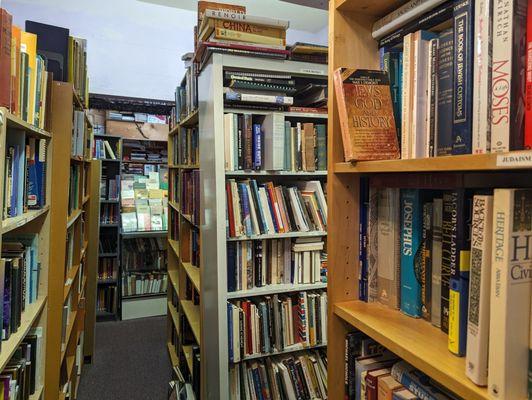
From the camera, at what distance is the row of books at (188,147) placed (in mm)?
2373

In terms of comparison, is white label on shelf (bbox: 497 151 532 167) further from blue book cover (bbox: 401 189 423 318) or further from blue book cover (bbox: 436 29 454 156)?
blue book cover (bbox: 401 189 423 318)

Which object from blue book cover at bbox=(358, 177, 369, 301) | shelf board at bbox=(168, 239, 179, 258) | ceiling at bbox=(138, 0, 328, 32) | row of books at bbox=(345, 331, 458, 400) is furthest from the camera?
ceiling at bbox=(138, 0, 328, 32)

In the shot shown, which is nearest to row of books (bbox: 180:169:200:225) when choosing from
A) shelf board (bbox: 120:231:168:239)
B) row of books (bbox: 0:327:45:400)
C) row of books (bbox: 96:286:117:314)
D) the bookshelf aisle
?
row of books (bbox: 0:327:45:400)

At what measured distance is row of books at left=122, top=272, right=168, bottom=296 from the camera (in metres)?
4.02

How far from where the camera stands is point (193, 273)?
2377 millimetres

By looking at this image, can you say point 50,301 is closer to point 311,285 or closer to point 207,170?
point 207,170

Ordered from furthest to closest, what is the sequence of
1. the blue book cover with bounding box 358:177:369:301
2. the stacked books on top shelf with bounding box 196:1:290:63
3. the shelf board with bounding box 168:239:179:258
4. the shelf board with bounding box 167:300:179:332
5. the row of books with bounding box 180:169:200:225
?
the shelf board with bounding box 168:239:179:258, the shelf board with bounding box 167:300:179:332, the row of books with bounding box 180:169:200:225, the stacked books on top shelf with bounding box 196:1:290:63, the blue book cover with bounding box 358:177:369:301

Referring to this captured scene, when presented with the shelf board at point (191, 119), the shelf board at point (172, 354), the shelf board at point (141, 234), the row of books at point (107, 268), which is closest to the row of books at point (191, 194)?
the shelf board at point (191, 119)

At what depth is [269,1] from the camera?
11.8 ft

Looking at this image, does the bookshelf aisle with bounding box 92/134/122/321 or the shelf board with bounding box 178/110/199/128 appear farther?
the bookshelf aisle with bounding box 92/134/122/321

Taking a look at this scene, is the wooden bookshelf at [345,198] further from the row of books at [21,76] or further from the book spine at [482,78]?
the row of books at [21,76]

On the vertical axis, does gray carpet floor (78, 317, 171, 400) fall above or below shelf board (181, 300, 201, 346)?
below

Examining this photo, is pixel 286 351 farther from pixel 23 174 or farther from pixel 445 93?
pixel 445 93

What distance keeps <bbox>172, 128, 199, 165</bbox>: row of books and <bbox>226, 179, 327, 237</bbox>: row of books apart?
0.64 m
